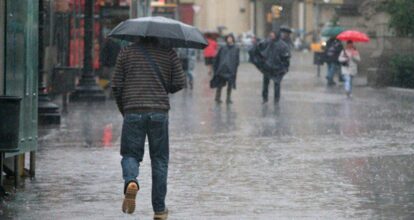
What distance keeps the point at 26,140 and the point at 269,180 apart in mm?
2691

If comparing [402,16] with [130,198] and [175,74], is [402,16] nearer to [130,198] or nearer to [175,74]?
[175,74]

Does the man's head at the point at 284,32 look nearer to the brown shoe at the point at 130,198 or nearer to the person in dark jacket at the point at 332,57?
the person in dark jacket at the point at 332,57

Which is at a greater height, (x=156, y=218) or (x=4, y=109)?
(x=4, y=109)

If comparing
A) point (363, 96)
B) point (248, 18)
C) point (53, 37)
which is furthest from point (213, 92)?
point (248, 18)

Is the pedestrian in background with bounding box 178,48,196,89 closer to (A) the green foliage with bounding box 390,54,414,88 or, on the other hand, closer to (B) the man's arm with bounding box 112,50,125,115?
(A) the green foliage with bounding box 390,54,414,88

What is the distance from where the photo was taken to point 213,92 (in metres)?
34.2

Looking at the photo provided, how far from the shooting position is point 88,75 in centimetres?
2917

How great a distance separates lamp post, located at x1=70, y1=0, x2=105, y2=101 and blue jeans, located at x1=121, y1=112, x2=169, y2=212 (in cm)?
1805

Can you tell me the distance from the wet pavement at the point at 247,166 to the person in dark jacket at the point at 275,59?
2328 millimetres

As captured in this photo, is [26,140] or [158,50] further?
[26,140]

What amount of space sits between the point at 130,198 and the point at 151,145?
0.59 m

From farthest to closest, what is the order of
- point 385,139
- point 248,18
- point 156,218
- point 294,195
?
1. point 248,18
2. point 385,139
3. point 294,195
4. point 156,218

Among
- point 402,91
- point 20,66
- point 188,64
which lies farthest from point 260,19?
point 20,66

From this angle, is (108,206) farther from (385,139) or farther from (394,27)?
(394,27)
